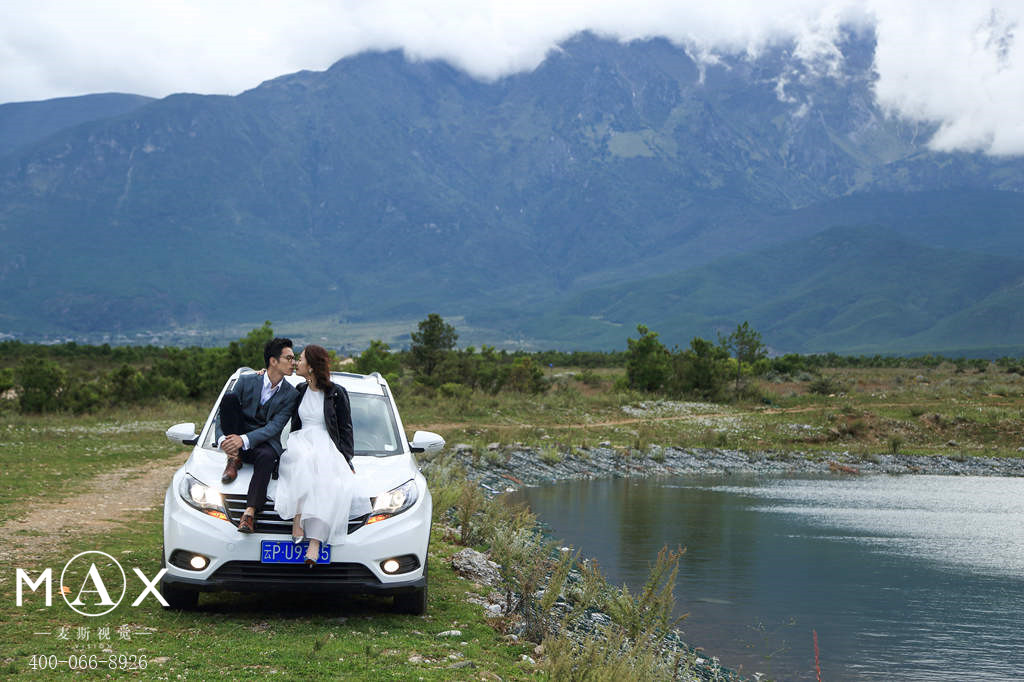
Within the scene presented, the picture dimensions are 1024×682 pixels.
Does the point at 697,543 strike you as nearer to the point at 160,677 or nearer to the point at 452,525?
the point at 452,525

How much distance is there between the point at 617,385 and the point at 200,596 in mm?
45593

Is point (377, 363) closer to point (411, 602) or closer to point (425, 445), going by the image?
point (425, 445)

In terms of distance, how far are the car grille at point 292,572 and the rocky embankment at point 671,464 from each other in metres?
16.9

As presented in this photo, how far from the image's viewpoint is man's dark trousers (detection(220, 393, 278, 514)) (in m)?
8.45

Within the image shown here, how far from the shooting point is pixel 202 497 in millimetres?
8672

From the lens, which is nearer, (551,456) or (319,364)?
(319,364)

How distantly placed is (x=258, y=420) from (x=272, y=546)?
54.1 inches

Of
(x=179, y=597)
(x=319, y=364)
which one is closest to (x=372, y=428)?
(x=319, y=364)

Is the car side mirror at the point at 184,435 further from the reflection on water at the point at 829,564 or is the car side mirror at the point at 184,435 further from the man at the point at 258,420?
the reflection on water at the point at 829,564

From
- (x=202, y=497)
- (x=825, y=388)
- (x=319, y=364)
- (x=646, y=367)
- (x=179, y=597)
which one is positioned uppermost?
(x=646, y=367)

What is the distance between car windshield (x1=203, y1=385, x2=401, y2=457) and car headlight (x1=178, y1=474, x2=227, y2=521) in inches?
35.2

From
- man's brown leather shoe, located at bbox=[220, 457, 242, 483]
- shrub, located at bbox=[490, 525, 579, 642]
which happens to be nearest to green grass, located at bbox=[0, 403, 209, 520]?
shrub, located at bbox=[490, 525, 579, 642]

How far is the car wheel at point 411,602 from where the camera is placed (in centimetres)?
926

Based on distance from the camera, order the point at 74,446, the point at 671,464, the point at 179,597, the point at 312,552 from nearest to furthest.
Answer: the point at 312,552 < the point at 179,597 < the point at 74,446 < the point at 671,464
